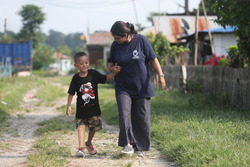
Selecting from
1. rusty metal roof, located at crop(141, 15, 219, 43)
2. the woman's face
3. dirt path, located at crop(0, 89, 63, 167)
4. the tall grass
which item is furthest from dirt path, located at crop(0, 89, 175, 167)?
rusty metal roof, located at crop(141, 15, 219, 43)

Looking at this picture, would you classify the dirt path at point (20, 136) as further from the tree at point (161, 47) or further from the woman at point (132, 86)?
the tree at point (161, 47)

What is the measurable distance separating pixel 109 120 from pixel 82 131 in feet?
12.9

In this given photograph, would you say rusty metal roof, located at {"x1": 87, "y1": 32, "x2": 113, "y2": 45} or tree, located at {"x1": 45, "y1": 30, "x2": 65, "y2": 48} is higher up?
tree, located at {"x1": 45, "y1": 30, "x2": 65, "y2": 48}

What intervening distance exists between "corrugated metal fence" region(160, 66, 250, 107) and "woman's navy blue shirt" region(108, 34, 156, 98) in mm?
4688

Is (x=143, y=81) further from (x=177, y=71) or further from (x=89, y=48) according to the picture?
(x=89, y=48)

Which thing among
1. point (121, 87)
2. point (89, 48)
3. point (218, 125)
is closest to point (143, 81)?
point (121, 87)

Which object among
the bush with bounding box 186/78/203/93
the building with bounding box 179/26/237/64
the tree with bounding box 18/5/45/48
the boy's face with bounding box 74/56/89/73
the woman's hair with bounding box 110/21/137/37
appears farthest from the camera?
the tree with bounding box 18/5/45/48

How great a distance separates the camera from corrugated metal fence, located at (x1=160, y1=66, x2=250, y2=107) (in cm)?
979

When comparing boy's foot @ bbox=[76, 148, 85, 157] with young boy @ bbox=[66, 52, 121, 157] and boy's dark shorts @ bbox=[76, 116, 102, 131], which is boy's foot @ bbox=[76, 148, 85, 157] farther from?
boy's dark shorts @ bbox=[76, 116, 102, 131]

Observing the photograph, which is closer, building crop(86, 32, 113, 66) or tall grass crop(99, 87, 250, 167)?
tall grass crop(99, 87, 250, 167)

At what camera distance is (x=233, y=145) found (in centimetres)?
524

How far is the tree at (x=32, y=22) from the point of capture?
237 ft

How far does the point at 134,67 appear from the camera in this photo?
5.55m

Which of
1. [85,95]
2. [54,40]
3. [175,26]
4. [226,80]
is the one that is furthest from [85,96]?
[54,40]
